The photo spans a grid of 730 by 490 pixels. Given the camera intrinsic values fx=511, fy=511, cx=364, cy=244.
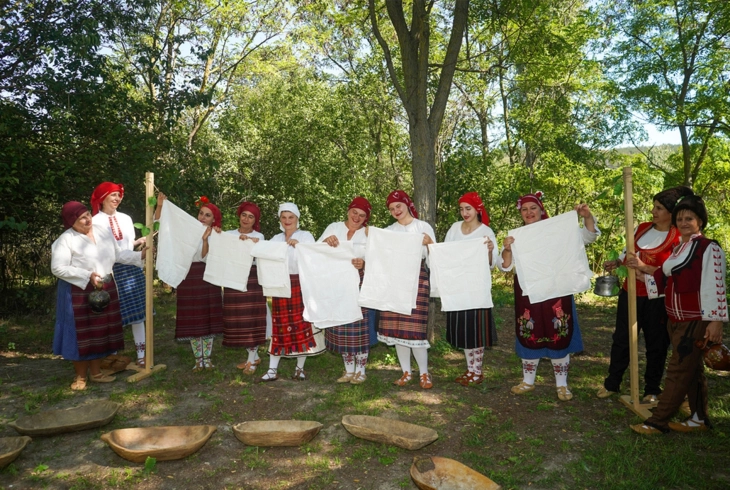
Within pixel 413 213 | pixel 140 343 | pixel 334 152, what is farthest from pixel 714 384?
pixel 334 152

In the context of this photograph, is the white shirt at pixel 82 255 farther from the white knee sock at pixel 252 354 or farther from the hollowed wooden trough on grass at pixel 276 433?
the hollowed wooden trough on grass at pixel 276 433

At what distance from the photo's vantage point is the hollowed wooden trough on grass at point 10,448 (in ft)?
12.0

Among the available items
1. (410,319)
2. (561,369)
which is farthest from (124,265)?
(561,369)

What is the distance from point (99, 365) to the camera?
5.70 metres

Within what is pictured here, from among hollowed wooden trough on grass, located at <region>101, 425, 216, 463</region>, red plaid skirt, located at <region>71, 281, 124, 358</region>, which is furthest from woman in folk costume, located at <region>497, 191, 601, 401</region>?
red plaid skirt, located at <region>71, 281, 124, 358</region>

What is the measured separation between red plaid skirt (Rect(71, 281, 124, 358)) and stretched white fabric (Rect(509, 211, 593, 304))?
429 cm

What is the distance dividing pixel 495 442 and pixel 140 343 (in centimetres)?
423

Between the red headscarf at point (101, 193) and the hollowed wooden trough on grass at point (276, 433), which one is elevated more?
the red headscarf at point (101, 193)

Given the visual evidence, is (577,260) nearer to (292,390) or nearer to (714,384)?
(714,384)

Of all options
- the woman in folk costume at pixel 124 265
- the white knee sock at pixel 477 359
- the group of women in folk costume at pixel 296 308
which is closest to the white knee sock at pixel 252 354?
the group of women in folk costume at pixel 296 308

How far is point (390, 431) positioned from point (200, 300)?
270 cm

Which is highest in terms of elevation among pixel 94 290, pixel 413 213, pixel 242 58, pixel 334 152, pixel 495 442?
pixel 242 58

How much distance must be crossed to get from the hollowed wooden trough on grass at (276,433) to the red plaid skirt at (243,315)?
1.55 m

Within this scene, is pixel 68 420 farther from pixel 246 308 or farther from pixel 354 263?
pixel 354 263
